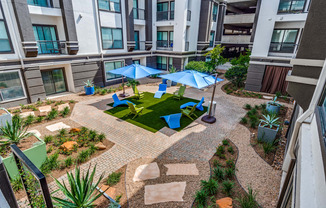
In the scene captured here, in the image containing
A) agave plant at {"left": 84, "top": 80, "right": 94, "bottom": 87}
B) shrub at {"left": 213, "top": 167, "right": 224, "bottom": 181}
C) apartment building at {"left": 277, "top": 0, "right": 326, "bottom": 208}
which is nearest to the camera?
apartment building at {"left": 277, "top": 0, "right": 326, "bottom": 208}

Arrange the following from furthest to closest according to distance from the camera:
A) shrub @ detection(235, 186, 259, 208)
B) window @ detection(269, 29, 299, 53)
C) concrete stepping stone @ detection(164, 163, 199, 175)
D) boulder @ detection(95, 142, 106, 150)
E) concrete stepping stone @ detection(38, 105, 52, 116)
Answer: window @ detection(269, 29, 299, 53), concrete stepping stone @ detection(38, 105, 52, 116), boulder @ detection(95, 142, 106, 150), concrete stepping stone @ detection(164, 163, 199, 175), shrub @ detection(235, 186, 259, 208)

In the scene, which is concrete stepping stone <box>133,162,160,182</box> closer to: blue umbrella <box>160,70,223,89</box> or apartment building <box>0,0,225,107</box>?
blue umbrella <box>160,70,223,89</box>

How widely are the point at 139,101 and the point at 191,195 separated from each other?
9.14 m

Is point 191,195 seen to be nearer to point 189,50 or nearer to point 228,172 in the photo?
point 228,172

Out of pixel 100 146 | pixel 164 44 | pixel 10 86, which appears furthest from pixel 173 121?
pixel 164 44

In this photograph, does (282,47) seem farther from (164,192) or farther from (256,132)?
(164,192)

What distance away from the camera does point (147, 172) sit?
6.39 meters

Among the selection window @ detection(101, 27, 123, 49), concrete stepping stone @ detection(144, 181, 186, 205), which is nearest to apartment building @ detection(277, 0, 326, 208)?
concrete stepping stone @ detection(144, 181, 186, 205)

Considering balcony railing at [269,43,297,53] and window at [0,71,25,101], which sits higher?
balcony railing at [269,43,297,53]

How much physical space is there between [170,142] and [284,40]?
13869mm

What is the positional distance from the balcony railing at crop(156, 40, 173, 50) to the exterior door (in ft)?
41.9

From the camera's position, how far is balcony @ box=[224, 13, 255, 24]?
23528 mm

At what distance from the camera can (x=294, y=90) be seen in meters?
4.04

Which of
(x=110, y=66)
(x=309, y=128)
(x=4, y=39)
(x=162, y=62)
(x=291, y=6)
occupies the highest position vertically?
(x=291, y=6)
